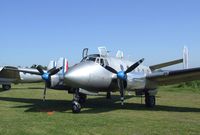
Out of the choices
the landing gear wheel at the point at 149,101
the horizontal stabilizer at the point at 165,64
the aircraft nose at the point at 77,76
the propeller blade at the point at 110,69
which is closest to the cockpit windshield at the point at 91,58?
the propeller blade at the point at 110,69

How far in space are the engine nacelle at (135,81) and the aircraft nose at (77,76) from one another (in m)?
2.84

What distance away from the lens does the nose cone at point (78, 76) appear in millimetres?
16031

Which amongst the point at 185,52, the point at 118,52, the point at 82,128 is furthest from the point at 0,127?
the point at 185,52

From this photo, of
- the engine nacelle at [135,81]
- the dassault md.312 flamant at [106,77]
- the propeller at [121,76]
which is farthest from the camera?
the engine nacelle at [135,81]

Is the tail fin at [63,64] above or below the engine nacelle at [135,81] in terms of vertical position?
above

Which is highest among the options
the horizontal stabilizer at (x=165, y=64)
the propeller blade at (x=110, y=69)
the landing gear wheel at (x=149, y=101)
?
the horizontal stabilizer at (x=165, y=64)

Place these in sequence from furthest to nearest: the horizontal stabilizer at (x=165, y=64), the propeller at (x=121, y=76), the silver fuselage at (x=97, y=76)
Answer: the horizontal stabilizer at (x=165, y=64) → the propeller at (x=121, y=76) → the silver fuselage at (x=97, y=76)

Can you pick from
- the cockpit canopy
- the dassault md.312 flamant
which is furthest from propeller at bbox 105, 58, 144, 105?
the cockpit canopy

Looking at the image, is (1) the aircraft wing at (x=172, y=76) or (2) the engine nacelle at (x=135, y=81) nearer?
(1) the aircraft wing at (x=172, y=76)

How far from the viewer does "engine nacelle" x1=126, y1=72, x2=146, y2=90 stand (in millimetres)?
18242

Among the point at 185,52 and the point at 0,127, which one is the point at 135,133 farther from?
the point at 185,52

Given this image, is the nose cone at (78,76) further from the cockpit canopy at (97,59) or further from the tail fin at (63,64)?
the tail fin at (63,64)

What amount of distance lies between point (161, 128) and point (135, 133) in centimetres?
139

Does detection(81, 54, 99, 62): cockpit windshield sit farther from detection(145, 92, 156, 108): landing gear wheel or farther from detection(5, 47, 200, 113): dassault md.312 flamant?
detection(145, 92, 156, 108): landing gear wheel
